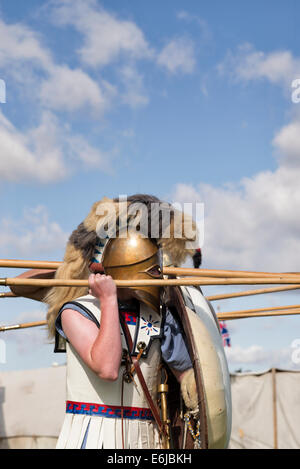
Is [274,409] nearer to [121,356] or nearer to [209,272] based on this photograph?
[209,272]

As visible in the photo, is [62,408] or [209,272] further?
[62,408]

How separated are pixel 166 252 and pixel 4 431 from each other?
11567 millimetres

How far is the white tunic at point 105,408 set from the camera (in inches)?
120

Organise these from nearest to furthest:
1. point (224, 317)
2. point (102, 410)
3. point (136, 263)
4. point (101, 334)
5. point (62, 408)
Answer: point (101, 334), point (102, 410), point (136, 263), point (224, 317), point (62, 408)

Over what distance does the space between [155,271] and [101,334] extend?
1.76 feet

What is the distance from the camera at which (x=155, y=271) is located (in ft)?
10.6

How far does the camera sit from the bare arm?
9.41 ft

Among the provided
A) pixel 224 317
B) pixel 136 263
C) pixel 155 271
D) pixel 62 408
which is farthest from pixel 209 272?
pixel 62 408

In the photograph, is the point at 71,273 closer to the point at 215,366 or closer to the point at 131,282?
the point at 131,282

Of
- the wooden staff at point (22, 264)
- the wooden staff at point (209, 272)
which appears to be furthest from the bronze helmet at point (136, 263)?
the wooden staff at point (22, 264)

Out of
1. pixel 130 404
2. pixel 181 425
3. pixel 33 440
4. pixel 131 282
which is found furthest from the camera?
pixel 33 440

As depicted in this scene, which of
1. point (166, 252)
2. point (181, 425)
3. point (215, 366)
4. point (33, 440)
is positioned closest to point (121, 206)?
point (166, 252)

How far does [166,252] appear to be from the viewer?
3.82 metres

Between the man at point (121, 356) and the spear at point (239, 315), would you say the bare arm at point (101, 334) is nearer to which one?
the man at point (121, 356)
